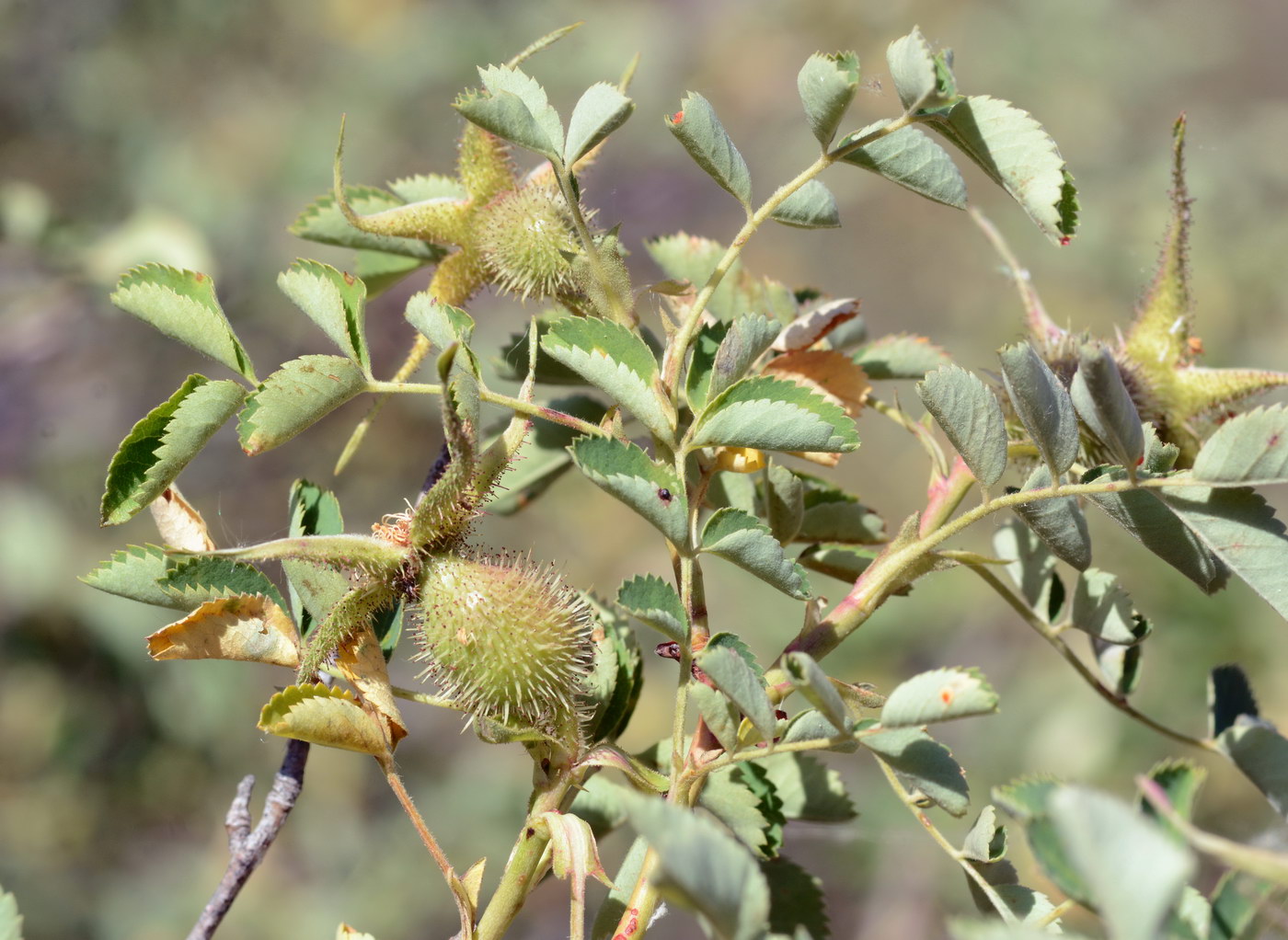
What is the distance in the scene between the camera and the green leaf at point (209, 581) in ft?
3.09

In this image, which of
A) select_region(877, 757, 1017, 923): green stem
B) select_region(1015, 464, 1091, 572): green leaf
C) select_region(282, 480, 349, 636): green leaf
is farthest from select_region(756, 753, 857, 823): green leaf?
select_region(282, 480, 349, 636): green leaf

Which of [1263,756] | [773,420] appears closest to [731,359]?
[773,420]

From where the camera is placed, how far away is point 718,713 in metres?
0.87

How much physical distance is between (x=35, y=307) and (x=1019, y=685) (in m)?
3.35

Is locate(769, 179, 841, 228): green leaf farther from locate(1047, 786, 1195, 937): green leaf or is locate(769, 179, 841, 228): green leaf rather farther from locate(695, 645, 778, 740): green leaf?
locate(1047, 786, 1195, 937): green leaf

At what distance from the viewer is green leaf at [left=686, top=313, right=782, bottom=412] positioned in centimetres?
92

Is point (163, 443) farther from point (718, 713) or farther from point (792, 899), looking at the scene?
point (792, 899)

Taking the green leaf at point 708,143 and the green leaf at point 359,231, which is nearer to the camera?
the green leaf at point 708,143

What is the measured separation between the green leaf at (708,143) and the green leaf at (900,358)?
Answer: 1.17 feet

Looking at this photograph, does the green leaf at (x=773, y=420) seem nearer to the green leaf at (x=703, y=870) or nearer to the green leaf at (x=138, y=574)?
the green leaf at (x=703, y=870)

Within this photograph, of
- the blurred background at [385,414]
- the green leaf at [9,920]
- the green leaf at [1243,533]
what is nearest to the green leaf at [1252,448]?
the green leaf at [1243,533]

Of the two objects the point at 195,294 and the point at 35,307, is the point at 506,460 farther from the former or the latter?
the point at 35,307

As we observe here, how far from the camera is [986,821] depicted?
0.95 m

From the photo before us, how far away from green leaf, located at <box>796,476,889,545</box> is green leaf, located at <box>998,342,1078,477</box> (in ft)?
1.03
